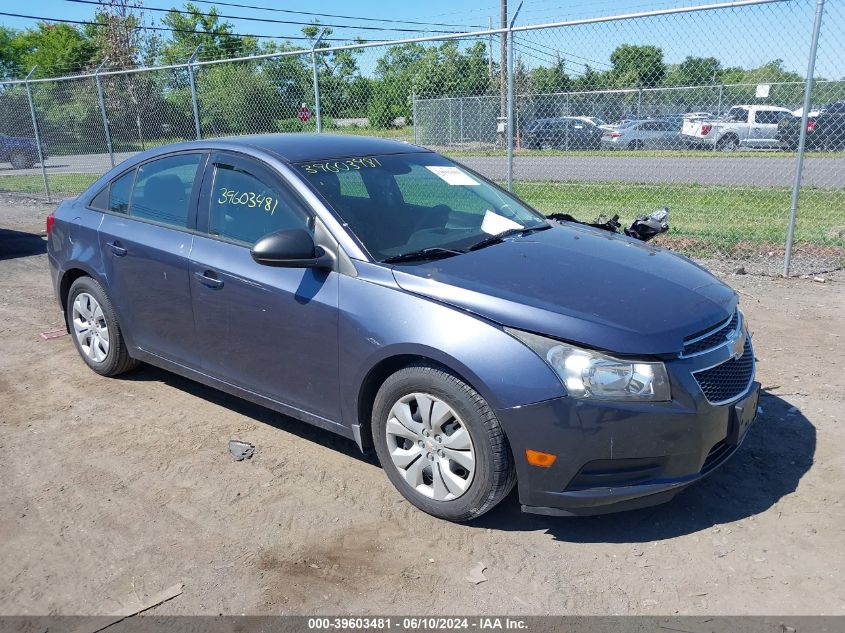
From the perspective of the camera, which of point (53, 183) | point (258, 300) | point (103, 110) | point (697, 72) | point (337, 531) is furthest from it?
point (53, 183)

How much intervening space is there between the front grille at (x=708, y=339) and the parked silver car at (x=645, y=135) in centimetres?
802

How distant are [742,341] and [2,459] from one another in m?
4.04

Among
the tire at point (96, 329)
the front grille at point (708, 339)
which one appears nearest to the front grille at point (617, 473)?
the front grille at point (708, 339)

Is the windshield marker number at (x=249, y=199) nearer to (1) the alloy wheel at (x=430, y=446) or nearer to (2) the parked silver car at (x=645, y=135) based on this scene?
(1) the alloy wheel at (x=430, y=446)

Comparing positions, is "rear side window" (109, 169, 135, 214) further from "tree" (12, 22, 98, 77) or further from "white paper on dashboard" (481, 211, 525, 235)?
"tree" (12, 22, 98, 77)

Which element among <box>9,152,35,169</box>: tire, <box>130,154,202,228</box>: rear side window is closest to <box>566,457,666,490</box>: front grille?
<box>130,154,202,228</box>: rear side window

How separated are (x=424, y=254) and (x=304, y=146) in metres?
1.19

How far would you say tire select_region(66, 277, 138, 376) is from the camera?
16.1 ft

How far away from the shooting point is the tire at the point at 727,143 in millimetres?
10758

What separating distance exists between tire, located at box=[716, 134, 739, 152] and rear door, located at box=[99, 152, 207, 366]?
8.82 m

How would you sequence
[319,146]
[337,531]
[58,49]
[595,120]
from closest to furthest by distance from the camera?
[337,531], [319,146], [595,120], [58,49]

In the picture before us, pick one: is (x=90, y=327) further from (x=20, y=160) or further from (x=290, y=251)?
(x=20, y=160)

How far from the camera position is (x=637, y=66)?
9.72 meters

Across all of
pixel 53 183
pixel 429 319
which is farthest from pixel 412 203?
pixel 53 183
